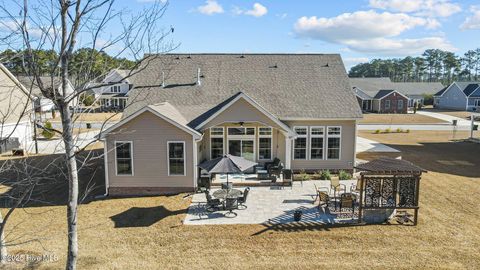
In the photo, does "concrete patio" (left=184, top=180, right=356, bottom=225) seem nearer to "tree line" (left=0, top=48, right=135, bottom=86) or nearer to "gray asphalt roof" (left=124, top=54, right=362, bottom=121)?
"gray asphalt roof" (left=124, top=54, right=362, bottom=121)

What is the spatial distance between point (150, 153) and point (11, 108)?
17922 mm

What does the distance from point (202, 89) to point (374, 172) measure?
13.0m

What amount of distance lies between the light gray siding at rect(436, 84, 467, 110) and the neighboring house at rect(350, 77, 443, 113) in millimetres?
3984

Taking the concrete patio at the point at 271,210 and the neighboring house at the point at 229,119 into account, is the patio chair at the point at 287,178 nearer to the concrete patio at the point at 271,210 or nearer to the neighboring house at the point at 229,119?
the concrete patio at the point at 271,210

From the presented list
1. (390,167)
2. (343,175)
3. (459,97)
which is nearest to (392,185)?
(390,167)

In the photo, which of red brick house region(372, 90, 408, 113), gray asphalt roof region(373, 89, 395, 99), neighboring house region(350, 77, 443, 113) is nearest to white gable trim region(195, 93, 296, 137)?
neighboring house region(350, 77, 443, 113)

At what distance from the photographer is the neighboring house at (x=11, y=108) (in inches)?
252

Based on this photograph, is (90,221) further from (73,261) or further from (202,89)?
(202,89)

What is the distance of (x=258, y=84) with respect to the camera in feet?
76.8

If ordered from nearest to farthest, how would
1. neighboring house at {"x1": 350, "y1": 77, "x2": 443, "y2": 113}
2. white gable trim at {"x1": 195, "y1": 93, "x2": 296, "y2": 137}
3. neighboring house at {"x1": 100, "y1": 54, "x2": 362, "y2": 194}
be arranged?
neighboring house at {"x1": 100, "y1": 54, "x2": 362, "y2": 194}, white gable trim at {"x1": 195, "y1": 93, "x2": 296, "y2": 137}, neighboring house at {"x1": 350, "y1": 77, "x2": 443, "y2": 113}

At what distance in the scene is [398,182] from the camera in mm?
14789

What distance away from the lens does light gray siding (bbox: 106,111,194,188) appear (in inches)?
680

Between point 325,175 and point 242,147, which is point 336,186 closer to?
point 325,175

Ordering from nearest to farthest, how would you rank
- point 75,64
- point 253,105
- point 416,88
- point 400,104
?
point 75,64
point 253,105
point 400,104
point 416,88
